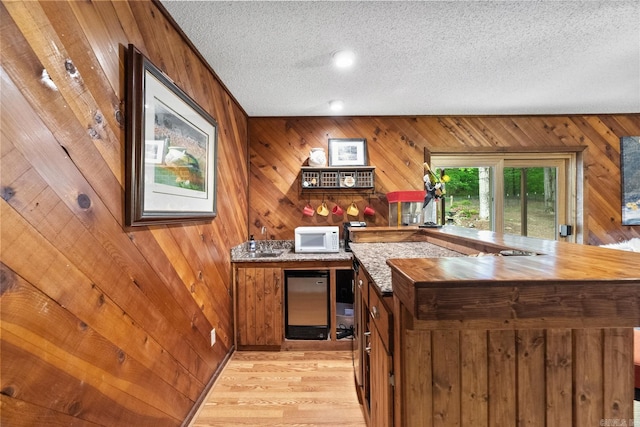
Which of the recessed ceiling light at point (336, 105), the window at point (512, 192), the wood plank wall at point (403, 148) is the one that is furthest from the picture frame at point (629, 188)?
the recessed ceiling light at point (336, 105)

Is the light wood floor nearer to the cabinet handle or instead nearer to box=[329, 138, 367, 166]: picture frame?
the cabinet handle

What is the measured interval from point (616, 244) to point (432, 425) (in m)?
3.90

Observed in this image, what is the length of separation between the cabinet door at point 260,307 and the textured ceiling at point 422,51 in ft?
5.60

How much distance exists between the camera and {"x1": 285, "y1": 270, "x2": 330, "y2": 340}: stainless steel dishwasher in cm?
251

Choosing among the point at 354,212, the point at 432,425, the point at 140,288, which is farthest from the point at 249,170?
the point at 432,425

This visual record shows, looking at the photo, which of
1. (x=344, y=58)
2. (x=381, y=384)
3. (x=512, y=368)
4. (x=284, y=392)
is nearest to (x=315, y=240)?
(x=284, y=392)

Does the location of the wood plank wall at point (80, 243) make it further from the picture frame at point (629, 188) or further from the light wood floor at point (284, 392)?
the picture frame at point (629, 188)

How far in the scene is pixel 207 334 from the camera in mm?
1969

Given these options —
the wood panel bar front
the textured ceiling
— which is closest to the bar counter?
the wood panel bar front

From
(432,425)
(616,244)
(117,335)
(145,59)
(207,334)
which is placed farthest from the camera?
(616,244)

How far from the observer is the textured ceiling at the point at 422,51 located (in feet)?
4.89

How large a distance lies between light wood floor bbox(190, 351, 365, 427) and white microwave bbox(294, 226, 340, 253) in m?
0.96

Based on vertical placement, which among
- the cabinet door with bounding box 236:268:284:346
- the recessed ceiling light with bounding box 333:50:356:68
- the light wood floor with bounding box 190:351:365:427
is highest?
the recessed ceiling light with bounding box 333:50:356:68

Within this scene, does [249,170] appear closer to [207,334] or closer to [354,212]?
[354,212]
